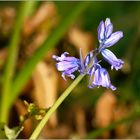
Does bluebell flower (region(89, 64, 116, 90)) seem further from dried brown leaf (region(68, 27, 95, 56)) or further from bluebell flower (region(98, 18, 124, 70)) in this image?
dried brown leaf (region(68, 27, 95, 56))

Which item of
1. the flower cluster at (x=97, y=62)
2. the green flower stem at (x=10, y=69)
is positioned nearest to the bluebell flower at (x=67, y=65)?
the flower cluster at (x=97, y=62)

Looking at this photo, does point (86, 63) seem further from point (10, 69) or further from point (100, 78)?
point (10, 69)

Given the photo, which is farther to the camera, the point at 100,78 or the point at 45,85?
the point at 45,85

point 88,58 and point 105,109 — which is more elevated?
point 88,58

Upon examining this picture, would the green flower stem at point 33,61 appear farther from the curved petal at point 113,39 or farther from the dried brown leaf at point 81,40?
the curved petal at point 113,39

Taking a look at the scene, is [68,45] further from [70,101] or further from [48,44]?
[48,44]

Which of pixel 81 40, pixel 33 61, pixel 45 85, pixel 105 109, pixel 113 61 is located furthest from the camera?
pixel 81 40

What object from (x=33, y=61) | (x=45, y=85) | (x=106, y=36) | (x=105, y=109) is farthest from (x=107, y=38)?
(x=105, y=109)

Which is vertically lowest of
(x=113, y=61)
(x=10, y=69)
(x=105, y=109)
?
(x=105, y=109)

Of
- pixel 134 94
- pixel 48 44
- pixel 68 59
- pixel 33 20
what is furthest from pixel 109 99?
pixel 68 59
